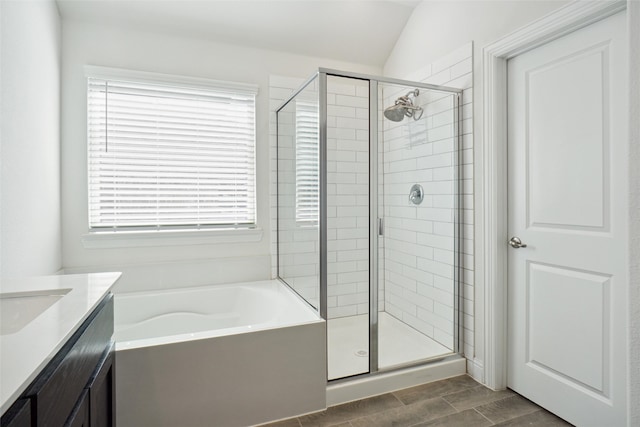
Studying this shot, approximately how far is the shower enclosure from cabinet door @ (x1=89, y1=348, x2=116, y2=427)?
107 centimetres

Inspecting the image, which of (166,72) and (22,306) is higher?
(166,72)

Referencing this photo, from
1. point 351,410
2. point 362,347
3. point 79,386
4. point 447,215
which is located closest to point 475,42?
point 447,215

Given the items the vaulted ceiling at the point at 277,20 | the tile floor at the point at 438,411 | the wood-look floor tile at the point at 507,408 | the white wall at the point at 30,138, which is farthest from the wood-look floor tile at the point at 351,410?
the vaulted ceiling at the point at 277,20

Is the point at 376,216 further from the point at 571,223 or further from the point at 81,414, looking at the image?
the point at 81,414

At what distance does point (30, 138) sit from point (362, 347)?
87.8 inches

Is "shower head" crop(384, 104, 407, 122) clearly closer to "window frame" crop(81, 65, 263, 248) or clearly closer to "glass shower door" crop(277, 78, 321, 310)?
"glass shower door" crop(277, 78, 321, 310)

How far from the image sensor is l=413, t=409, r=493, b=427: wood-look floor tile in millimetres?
1781

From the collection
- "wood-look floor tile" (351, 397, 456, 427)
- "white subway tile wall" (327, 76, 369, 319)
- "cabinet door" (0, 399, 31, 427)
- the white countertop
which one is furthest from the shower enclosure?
"cabinet door" (0, 399, 31, 427)

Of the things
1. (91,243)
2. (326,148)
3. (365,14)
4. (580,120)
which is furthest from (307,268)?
(365,14)

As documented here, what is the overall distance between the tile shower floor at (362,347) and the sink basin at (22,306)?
1392mm

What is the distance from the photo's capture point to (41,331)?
811 millimetres

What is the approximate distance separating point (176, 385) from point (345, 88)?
184cm

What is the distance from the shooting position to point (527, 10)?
1.87 metres

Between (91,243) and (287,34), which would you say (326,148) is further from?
(91,243)
